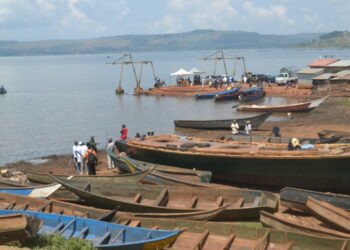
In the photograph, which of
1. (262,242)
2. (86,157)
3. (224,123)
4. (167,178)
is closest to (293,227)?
(262,242)

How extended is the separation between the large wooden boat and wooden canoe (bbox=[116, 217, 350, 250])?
6495mm

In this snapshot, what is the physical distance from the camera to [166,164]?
21844mm

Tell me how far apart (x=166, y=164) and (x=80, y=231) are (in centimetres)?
932

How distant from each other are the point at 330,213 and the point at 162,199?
5.31 metres

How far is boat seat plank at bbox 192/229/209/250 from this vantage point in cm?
1185

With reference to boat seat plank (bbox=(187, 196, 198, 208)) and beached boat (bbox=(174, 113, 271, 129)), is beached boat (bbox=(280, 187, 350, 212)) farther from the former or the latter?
beached boat (bbox=(174, 113, 271, 129))

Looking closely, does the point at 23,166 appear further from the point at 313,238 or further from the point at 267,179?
the point at 313,238

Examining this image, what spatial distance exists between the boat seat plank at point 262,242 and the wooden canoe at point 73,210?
1411mm

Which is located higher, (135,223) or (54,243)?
(54,243)

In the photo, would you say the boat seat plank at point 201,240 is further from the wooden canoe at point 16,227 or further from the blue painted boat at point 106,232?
the wooden canoe at point 16,227

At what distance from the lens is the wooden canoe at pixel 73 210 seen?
1316cm

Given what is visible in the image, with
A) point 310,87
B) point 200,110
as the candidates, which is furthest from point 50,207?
point 310,87

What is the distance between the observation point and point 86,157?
69.5ft

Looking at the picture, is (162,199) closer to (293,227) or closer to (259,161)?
(293,227)
